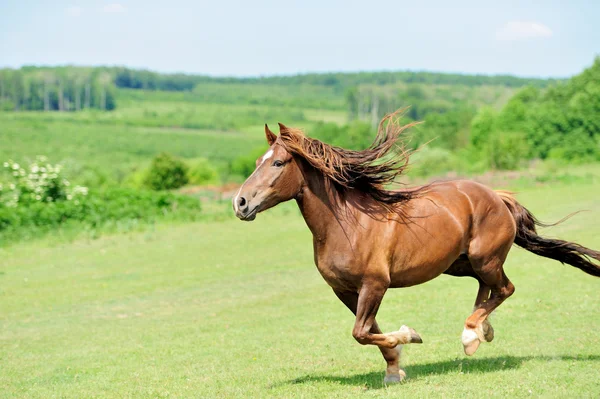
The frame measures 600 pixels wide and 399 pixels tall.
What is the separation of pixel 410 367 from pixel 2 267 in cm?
1838

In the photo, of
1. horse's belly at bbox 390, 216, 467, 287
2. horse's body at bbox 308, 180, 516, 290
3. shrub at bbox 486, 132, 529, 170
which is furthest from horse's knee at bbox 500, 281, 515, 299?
shrub at bbox 486, 132, 529, 170

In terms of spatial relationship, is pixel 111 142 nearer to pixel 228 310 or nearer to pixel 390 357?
pixel 228 310

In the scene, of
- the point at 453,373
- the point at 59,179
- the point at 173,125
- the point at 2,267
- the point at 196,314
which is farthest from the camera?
the point at 173,125

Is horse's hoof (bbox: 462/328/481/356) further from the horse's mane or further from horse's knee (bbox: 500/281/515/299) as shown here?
the horse's mane

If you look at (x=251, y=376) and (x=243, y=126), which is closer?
(x=251, y=376)

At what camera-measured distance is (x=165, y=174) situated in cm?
7081

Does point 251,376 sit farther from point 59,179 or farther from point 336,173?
point 59,179

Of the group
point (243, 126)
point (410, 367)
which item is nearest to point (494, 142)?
point (410, 367)

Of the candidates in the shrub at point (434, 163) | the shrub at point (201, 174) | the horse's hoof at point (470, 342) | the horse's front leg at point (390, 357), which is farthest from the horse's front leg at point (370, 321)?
the shrub at point (201, 174)

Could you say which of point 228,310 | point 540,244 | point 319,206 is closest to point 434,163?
point 228,310

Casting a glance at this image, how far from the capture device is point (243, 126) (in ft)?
539

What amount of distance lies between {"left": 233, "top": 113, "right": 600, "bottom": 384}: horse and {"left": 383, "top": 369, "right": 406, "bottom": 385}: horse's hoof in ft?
0.05

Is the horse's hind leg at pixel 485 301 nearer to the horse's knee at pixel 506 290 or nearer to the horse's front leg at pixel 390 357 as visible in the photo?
the horse's knee at pixel 506 290

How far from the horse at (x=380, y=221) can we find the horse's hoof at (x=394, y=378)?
0.01 metres
